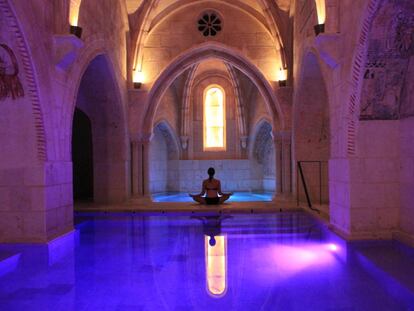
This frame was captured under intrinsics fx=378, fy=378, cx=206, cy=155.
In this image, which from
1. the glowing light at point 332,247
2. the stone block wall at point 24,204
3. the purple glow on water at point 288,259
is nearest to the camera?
the purple glow on water at point 288,259

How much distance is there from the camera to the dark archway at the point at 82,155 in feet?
38.8

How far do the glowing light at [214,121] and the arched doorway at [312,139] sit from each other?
6444mm

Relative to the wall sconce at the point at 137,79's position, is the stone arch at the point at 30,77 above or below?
below

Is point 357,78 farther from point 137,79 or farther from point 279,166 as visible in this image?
point 137,79

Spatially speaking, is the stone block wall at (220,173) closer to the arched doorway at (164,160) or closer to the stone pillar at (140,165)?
the arched doorway at (164,160)

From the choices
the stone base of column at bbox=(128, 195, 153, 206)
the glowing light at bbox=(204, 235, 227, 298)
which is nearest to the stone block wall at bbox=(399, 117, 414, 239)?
the glowing light at bbox=(204, 235, 227, 298)

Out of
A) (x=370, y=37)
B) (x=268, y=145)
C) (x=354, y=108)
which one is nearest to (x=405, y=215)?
(x=354, y=108)

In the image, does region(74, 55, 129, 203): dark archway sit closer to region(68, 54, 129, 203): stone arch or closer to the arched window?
region(68, 54, 129, 203): stone arch

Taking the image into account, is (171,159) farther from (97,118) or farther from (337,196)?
(337,196)

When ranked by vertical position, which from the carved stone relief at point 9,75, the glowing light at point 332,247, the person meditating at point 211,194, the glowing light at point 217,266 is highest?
the carved stone relief at point 9,75

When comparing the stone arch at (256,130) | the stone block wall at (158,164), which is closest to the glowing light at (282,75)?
the stone arch at (256,130)

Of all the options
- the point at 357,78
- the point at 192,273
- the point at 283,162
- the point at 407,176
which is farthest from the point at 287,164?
the point at 192,273

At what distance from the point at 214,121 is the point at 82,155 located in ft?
19.3

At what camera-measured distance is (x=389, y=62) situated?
489 centimetres
